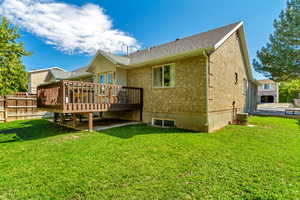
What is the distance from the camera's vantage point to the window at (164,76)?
25.9ft

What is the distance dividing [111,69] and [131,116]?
350 centimetres

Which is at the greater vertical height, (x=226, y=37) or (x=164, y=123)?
(x=226, y=37)

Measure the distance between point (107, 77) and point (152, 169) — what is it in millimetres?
8440

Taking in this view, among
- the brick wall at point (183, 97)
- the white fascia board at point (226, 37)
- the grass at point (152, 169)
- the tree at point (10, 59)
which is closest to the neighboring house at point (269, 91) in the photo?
the white fascia board at point (226, 37)

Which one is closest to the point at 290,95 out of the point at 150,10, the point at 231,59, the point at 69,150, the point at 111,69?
the point at 231,59

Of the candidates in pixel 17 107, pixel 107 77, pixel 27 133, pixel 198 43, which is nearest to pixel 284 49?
pixel 198 43

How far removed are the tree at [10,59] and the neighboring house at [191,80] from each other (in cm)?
219

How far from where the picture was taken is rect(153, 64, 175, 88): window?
7891 mm

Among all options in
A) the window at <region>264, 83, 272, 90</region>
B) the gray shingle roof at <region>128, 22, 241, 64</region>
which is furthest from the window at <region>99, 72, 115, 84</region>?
the window at <region>264, 83, 272, 90</region>

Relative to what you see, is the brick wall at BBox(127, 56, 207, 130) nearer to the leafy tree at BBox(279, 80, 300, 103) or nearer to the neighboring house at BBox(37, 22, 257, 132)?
the neighboring house at BBox(37, 22, 257, 132)

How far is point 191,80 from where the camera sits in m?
7.15

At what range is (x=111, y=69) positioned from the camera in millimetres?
10039

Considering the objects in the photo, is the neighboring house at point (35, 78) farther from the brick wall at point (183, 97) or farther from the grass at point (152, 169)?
the grass at point (152, 169)

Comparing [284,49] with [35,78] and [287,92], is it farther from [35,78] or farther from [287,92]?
[35,78]
